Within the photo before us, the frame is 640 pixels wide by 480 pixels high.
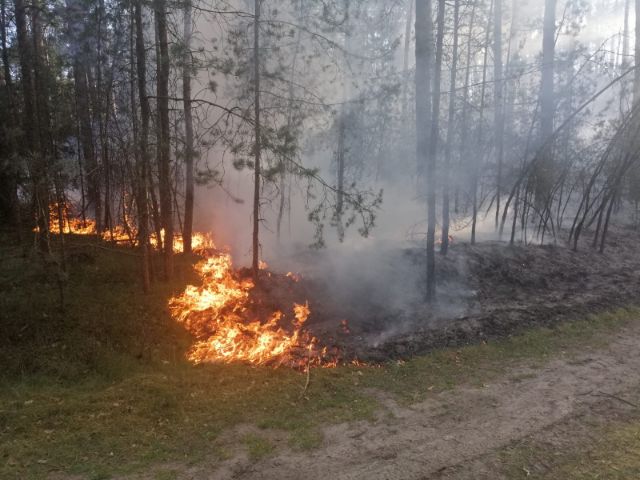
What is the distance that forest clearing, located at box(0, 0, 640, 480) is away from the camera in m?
5.51

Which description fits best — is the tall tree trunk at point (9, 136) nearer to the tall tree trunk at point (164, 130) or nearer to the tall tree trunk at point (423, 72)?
the tall tree trunk at point (164, 130)

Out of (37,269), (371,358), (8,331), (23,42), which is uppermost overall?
(23,42)

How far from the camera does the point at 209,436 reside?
19.5 feet

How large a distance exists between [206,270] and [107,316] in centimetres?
281

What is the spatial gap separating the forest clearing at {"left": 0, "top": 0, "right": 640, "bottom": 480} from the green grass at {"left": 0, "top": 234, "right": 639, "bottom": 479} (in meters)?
0.04

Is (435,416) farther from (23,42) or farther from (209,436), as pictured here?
(23,42)

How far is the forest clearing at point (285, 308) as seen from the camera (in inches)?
217

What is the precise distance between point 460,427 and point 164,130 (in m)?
7.93

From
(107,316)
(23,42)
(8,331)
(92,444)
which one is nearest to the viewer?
(92,444)

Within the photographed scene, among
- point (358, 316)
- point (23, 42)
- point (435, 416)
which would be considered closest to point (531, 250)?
point (358, 316)

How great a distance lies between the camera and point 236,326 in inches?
374

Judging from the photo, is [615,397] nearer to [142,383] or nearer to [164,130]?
[142,383]

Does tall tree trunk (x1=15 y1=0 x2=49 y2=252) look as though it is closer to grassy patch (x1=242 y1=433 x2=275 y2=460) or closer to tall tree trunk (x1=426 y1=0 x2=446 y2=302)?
grassy patch (x1=242 y1=433 x2=275 y2=460)

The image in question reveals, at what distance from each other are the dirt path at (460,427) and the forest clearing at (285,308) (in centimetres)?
3
